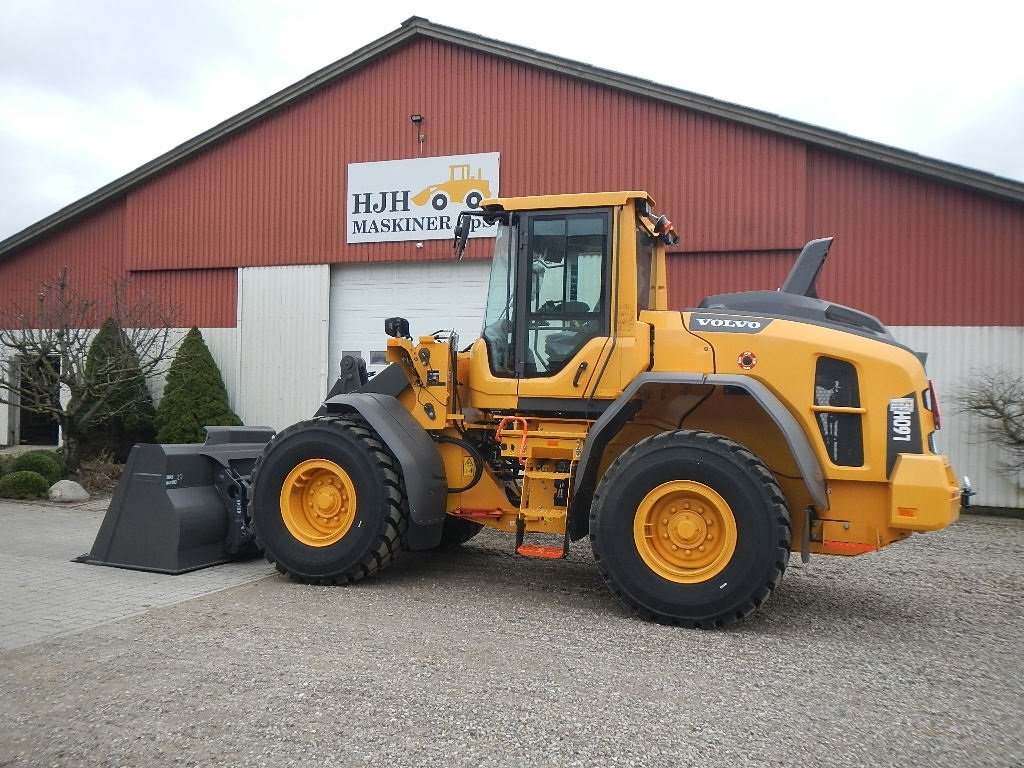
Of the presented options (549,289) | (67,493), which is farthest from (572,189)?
(67,493)

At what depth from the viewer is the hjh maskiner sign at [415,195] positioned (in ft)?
44.4

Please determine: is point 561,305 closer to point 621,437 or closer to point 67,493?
point 621,437

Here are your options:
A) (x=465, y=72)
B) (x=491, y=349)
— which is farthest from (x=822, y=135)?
(x=491, y=349)

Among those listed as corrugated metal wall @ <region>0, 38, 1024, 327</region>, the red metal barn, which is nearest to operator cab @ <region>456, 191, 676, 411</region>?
corrugated metal wall @ <region>0, 38, 1024, 327</region>

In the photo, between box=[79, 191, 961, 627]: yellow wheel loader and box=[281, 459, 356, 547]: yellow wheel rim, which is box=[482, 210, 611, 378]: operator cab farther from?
box=[281, 459, 356, 547]: yellow wheel rim

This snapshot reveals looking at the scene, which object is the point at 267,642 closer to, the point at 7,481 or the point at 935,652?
the point at 935,652

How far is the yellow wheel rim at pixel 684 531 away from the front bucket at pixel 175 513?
138 inches

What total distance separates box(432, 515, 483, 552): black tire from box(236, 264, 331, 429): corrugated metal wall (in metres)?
7.17

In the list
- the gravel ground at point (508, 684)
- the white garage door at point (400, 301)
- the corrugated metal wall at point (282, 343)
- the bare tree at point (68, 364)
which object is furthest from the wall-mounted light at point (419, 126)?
the gravel ground at point (508, 684)

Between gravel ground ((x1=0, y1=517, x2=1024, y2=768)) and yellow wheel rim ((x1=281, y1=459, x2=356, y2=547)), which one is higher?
yellow wheel rim ((x1=281, y1=459, x2=356, y2=547))

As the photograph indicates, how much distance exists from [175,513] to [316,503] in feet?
3.79

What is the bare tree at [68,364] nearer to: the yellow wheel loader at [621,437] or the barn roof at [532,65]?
the barn roof at [532,65]

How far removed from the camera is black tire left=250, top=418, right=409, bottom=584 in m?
6.21

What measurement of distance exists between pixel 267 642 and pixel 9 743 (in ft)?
5.02
